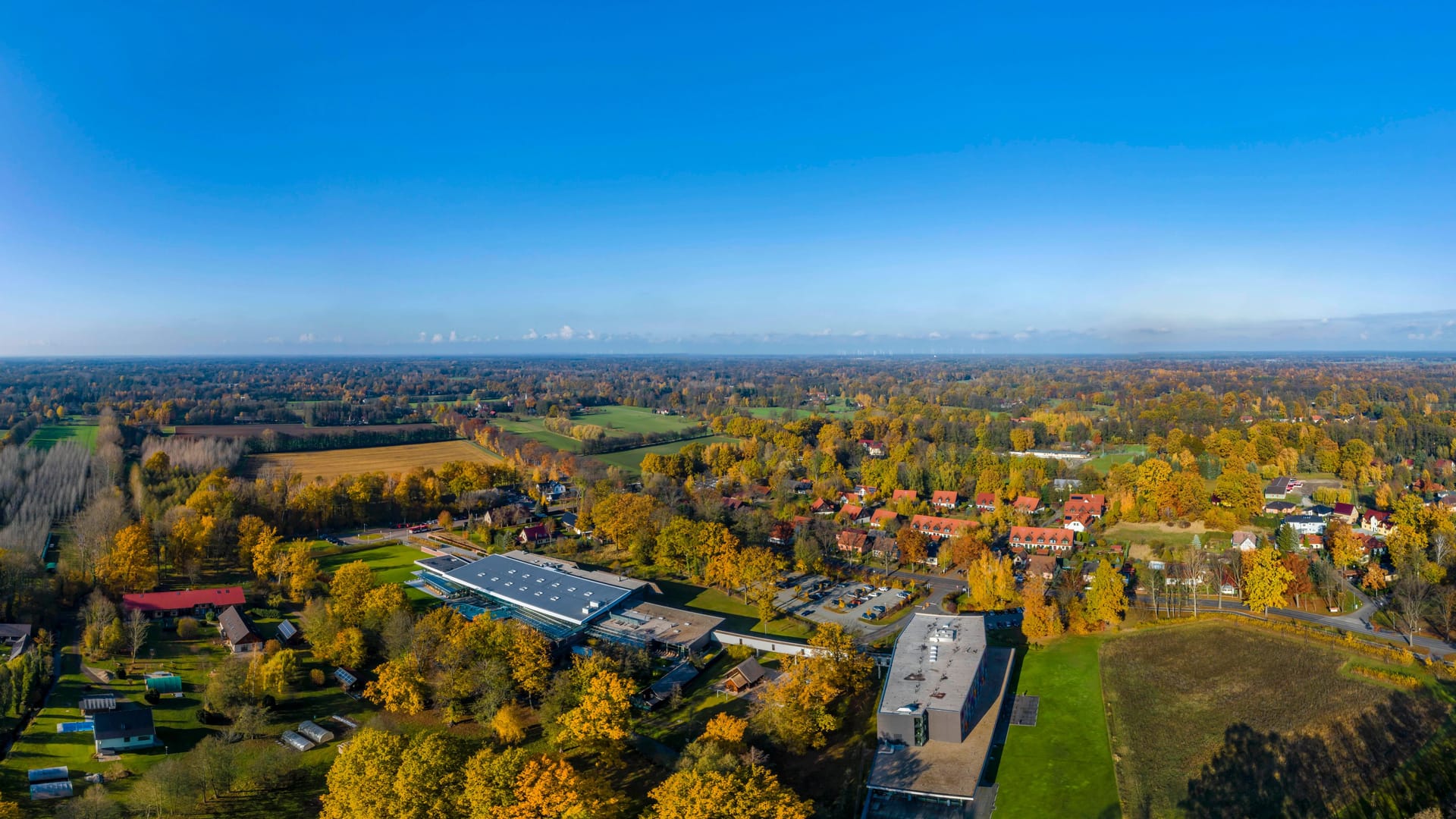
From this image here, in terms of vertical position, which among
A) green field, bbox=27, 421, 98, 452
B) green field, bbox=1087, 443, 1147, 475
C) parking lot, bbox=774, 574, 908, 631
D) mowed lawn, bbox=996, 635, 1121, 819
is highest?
green field, bbox=27, 421, 98, 452

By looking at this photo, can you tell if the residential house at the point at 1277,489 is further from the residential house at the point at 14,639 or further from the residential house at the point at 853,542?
the residential house at the point at 14,639

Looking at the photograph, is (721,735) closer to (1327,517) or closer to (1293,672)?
(1293,672)

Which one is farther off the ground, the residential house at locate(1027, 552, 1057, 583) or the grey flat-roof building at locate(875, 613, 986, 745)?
the grey flat-roof building at locate(875, 613, 986, 745)

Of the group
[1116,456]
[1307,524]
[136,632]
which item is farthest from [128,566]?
[1116,456]

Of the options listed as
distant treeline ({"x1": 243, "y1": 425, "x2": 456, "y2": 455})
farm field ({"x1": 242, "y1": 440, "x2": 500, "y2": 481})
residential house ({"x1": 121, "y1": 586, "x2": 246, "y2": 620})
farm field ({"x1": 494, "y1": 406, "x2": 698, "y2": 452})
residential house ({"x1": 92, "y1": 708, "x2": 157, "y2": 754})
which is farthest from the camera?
farm field ({"x1": 494, "y1": 406, "x2": 698, "y2": 452})

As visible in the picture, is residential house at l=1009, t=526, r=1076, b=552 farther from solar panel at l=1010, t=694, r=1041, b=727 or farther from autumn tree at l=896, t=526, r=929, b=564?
solar panel at l=1010, t=694, r=1041, b=727

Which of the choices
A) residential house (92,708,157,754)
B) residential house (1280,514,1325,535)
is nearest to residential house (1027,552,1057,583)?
residential house (1280,514,1325,535)

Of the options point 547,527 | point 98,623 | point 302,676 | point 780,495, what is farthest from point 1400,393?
point 98,623
